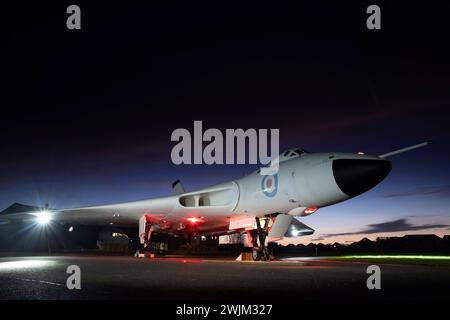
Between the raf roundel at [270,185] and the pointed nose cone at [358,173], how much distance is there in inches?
103

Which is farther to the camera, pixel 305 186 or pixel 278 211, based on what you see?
pixel 278 211

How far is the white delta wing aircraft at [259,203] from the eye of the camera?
1167 cm

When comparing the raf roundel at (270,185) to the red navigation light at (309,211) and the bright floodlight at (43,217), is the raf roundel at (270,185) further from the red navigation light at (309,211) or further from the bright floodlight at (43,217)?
the bright floodlight at (43,217)

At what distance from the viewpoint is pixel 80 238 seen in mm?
62156

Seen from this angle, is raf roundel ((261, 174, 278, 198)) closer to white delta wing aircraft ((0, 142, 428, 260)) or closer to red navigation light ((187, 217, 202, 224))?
white delta wing aircraft ((0, 142, 428, 260))

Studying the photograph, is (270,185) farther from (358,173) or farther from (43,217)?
(43,217)

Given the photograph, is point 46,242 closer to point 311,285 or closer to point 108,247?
point 108,247

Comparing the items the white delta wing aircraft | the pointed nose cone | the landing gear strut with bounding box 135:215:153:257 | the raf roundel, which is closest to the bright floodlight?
the white delta wing aircraft

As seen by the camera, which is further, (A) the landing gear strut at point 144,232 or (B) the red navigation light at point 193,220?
(A) the landing gear strut at point 144,232

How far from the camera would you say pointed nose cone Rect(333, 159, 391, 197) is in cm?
1123

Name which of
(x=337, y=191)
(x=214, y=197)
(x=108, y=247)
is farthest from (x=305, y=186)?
(x=108, y=247)

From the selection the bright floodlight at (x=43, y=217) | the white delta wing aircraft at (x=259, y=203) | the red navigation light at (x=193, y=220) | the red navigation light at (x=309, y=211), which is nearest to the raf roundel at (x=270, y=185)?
the white delta wing aircraft at (x=259, y=203)

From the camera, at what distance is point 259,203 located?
1475cm
